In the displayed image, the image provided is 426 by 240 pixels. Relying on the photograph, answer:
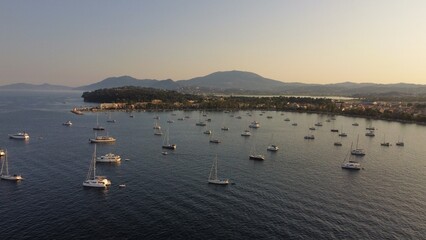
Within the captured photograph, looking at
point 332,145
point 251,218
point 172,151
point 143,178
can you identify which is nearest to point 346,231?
point 251,218

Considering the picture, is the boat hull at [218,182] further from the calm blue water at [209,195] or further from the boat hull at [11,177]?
the boat hull at [11,177]

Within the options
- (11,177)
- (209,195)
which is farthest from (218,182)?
(11,177)

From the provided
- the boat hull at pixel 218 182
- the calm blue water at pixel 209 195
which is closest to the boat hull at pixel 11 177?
the calm blue water at pixel 209 195

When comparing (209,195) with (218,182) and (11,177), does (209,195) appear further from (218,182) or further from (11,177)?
(11,177)

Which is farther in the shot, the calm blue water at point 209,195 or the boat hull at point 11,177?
the boat hull at point 11,177

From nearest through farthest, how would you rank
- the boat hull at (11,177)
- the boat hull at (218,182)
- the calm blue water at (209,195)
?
the calm blue water at (209,195) < the boat hull at (11,177) < the boat hull at (218,182)

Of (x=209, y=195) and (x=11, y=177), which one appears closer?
(x=209, y=195)

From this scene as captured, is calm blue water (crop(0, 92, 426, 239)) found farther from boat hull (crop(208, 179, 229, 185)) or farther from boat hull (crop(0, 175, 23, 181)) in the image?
boat hull (crop(0, 175, 23, 181))

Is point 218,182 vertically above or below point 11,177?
above
